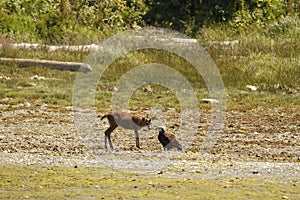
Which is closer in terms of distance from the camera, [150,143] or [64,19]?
[150,143]

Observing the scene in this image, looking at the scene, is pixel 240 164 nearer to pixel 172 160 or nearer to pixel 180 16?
pixel 172 160

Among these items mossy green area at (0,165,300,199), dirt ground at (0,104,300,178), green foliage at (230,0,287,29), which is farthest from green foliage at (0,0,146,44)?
mossy green area at (0,165,300,199)

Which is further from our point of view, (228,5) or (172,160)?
(228,5)

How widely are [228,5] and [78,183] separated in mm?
19698

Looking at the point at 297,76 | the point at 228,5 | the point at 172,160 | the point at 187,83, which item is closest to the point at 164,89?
the point at 187,83

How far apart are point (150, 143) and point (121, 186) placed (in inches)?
165

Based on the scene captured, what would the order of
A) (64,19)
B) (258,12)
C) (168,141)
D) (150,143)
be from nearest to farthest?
1. (168,141)
2. (150,143)
3. (64,19)
4. (258,12)

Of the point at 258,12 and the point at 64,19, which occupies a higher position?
the point at 258,12

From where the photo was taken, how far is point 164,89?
20047mm

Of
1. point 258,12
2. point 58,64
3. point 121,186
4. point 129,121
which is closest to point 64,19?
point 58,64

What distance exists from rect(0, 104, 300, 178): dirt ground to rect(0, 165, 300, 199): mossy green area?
27.8 inches

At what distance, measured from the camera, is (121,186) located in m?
9.95

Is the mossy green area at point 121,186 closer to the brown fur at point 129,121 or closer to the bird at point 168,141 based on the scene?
the bird at point 168,141

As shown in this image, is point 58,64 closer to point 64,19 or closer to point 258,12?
point 64,19
